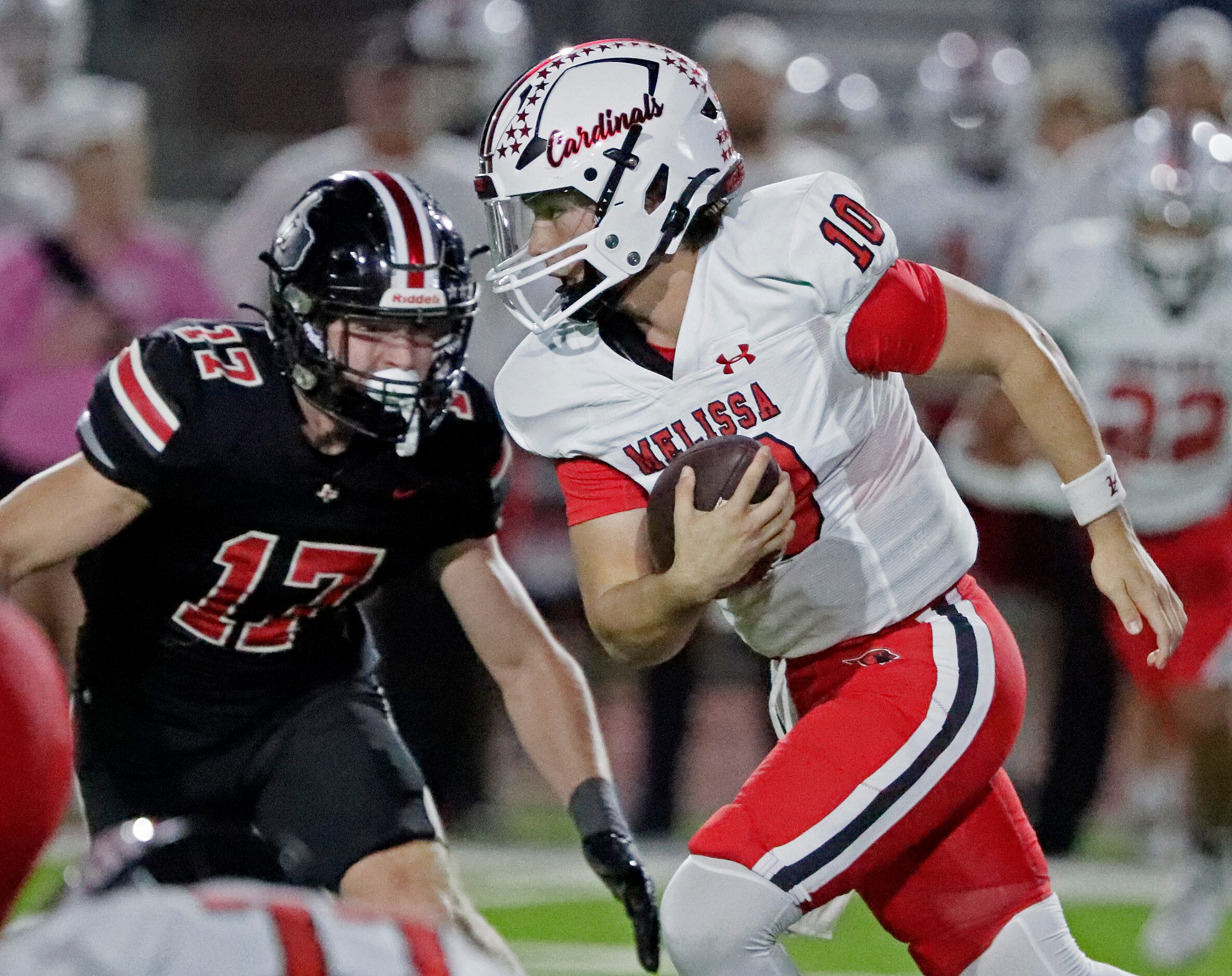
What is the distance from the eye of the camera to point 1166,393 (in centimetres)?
538

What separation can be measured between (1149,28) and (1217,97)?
2.31m

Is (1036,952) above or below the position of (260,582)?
below

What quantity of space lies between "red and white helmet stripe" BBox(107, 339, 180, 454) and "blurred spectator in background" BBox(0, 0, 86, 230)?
2846 millimetres

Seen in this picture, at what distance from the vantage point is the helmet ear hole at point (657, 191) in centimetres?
289

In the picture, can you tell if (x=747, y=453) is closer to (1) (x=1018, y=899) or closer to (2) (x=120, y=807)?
(1) (x=1018, y=899)

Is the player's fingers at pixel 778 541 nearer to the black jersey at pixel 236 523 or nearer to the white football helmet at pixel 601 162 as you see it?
the white football helmet at pixel 601 162

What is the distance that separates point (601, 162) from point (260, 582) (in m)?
0.84

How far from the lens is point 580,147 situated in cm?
287

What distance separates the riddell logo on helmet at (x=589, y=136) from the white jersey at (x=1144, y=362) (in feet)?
8.86

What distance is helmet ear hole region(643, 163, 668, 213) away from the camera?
114 inches

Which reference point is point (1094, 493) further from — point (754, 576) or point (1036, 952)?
point (1036, 952)

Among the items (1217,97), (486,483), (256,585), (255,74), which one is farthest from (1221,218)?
(255,74)

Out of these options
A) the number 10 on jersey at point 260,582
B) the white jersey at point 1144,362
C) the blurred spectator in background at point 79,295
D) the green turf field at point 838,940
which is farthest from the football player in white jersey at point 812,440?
the blurred spectator in background at point 79,295

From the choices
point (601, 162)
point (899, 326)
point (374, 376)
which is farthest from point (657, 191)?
point (374, 376)
